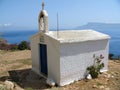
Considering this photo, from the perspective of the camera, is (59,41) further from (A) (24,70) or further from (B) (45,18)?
(A) (24,70)

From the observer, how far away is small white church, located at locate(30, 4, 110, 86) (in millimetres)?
9906

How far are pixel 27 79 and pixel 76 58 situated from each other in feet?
11.2

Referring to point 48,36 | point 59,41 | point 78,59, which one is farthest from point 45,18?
point 78,59

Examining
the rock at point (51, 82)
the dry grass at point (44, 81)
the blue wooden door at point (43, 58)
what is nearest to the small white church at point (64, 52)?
the blue wooden door at point (43, 58)

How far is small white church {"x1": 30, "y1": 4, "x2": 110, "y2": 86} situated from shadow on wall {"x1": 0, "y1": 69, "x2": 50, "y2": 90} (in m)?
0.52

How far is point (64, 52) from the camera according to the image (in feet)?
32.4

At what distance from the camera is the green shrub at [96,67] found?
35.7 ft

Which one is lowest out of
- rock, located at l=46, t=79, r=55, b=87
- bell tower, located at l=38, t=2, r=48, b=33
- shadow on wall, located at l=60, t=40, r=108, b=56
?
rock, located at l=46, t=79, r=55, b=87

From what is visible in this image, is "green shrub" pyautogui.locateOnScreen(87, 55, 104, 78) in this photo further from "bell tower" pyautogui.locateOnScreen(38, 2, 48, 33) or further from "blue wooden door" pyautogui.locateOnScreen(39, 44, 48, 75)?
"bell tower" pyautogui.locateOnScreen(38, 2, 48, 33)

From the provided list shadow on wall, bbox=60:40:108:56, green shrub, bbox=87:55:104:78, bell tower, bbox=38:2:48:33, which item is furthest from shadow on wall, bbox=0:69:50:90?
bell tower, bbox=38:2:48:33

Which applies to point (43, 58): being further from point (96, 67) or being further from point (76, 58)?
point (96, 67)

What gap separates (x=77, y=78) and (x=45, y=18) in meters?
4.00

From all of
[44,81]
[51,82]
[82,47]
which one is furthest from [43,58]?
[82,47]

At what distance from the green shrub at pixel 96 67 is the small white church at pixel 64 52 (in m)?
0.26
